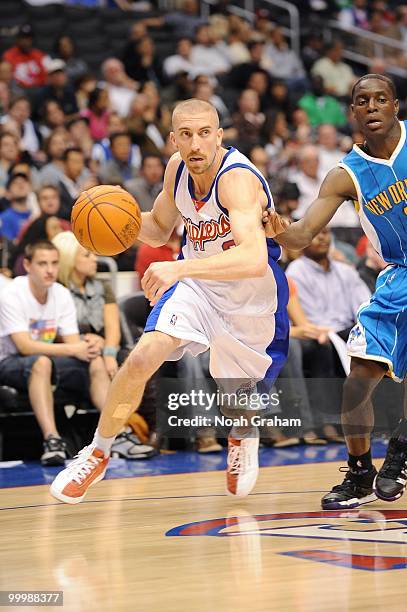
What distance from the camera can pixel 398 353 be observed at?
493cm

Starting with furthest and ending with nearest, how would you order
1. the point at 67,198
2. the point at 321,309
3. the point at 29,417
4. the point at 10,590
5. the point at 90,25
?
the point at 90,25
the point at 67,198
the point at 321,309
the point at 29,417
the point at 10,590

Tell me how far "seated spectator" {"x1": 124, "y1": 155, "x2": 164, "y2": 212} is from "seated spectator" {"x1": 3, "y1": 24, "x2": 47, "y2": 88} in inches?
128

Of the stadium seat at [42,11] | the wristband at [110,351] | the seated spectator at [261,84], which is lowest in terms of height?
the wristband at [110,351]

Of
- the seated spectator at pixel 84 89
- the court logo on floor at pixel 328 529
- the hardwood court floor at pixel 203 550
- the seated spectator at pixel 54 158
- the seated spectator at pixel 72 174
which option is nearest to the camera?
the hardwood court floor at pixel 203 550

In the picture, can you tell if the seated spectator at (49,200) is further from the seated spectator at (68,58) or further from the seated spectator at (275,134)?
the seated spectator at (68,58)

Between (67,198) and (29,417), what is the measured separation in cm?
292

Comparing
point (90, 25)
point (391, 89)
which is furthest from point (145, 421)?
point (90, 25)

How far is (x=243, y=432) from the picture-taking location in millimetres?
5574

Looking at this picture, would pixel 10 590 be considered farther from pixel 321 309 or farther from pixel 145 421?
pixel 321 309

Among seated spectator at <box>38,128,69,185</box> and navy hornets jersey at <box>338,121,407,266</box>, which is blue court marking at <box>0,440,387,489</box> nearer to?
navy hornets jersey at <box>338,121,407,266</box>

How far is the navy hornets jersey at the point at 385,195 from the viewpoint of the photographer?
489 cm

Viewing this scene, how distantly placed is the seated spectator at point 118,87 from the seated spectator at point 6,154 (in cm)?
269

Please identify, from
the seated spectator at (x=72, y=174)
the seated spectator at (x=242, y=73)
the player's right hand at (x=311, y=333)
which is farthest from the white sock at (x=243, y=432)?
the seated spectator at (x=242, y=73)

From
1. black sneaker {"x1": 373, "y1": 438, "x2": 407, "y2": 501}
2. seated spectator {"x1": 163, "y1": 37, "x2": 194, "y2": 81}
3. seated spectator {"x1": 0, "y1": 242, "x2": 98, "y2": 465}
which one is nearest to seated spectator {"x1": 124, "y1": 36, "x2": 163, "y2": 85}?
seated spectator {"x1": 163, "y1": 37, "x2": 194, "y2": 81}
